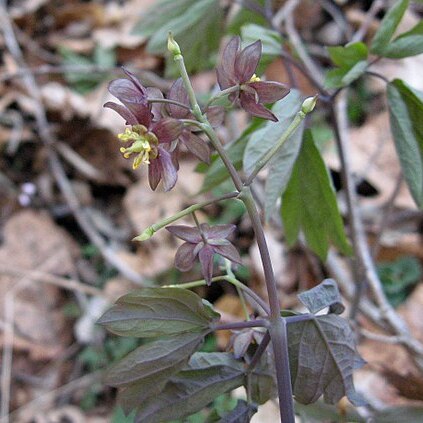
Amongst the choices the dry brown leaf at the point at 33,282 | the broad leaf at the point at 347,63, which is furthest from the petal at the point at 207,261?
the dry brown leaf at the point at 33,282

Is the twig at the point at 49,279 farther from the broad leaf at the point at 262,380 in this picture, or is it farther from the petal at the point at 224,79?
the petal at the point at 224,79

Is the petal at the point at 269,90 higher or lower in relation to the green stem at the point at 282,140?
higher

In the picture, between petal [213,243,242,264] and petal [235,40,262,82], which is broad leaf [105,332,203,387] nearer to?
petal [213,243,242,264]

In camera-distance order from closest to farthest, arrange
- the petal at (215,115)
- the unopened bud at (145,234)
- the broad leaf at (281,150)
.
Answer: the unopened bud at (145,234) < the petal at (215,115) < the broad leaf at (281,150)

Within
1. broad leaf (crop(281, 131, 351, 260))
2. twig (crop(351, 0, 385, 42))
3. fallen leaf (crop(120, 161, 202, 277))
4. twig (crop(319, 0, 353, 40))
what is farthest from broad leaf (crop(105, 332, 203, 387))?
twig (crop(319, 0, 353, 40))

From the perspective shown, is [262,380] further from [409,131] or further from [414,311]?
[414,311]

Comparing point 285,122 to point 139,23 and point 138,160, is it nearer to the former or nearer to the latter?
point 138,160

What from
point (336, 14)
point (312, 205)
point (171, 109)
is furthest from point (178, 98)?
point (336, 14)

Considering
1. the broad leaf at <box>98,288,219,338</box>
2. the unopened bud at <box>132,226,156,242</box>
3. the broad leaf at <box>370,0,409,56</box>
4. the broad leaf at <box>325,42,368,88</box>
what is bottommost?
the broad leaf at <box>98,288,219,338</box>
